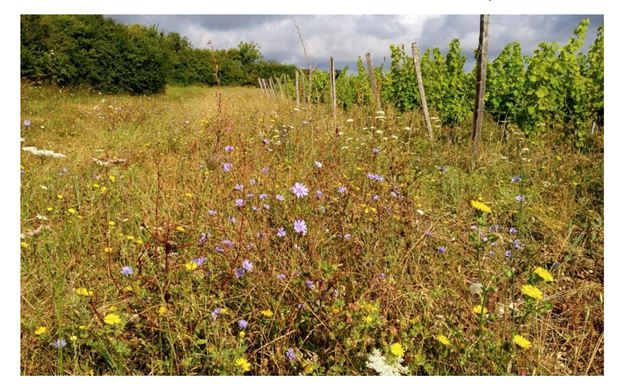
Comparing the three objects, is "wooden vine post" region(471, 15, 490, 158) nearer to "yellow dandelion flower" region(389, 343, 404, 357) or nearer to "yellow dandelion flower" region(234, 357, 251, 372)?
"yellow dandelion flower" region(389, 343, 404, 357)

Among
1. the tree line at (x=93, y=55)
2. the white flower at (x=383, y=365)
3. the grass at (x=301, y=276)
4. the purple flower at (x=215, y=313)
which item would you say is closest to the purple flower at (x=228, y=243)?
the grass at (x=301, y=276)

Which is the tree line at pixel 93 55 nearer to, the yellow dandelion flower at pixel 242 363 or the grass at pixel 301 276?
the grass at pixel 301 276

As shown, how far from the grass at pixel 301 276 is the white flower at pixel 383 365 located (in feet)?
0.07

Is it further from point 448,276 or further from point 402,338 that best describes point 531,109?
point 402,338

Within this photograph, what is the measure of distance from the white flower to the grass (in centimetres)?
2

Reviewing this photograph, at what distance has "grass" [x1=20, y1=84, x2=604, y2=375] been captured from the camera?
64.8 inches

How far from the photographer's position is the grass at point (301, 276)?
5.40 ft

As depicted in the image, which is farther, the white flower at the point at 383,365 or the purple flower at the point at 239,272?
the purple flower at the point at 239,272

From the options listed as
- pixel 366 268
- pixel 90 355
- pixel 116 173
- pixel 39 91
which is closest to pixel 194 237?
pixel 90 355

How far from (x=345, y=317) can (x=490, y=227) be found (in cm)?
171

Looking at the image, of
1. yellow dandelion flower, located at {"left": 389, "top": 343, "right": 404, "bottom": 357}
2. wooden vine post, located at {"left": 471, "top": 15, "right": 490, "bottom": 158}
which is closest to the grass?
yellow dandelion flower, located at {"left": 389, "top": 343, "right": 404, "bottom": 357}

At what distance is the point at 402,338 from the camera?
5.51 ft

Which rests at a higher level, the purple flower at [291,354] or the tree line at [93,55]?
the tree line at [93,55]

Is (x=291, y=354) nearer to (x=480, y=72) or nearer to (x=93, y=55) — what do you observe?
(x=480, y=72)
